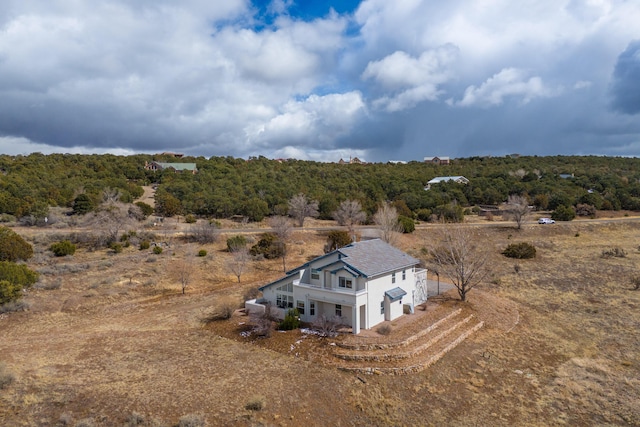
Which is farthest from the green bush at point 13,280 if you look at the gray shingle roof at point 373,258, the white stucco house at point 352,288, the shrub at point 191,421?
the gray shingle roof at point 373,258

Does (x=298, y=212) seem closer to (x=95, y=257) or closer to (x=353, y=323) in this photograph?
(x=95, y=257)

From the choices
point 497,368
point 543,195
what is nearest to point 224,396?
point 497,368

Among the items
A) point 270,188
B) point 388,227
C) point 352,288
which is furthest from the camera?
point 270,188

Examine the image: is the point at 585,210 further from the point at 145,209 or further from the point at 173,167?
the point at 173,167

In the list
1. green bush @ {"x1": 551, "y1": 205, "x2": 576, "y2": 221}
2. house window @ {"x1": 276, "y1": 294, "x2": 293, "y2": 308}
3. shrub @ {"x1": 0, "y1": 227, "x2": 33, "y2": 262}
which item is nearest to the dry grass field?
shrub @ {"x1": 0, "y1": 227, "x2": 33, "y2": 262}

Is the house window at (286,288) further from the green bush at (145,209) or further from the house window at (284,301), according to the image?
the green bush at (145,209)

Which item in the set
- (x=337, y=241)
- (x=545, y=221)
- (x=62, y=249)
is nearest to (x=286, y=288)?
(x=337, y=241)
